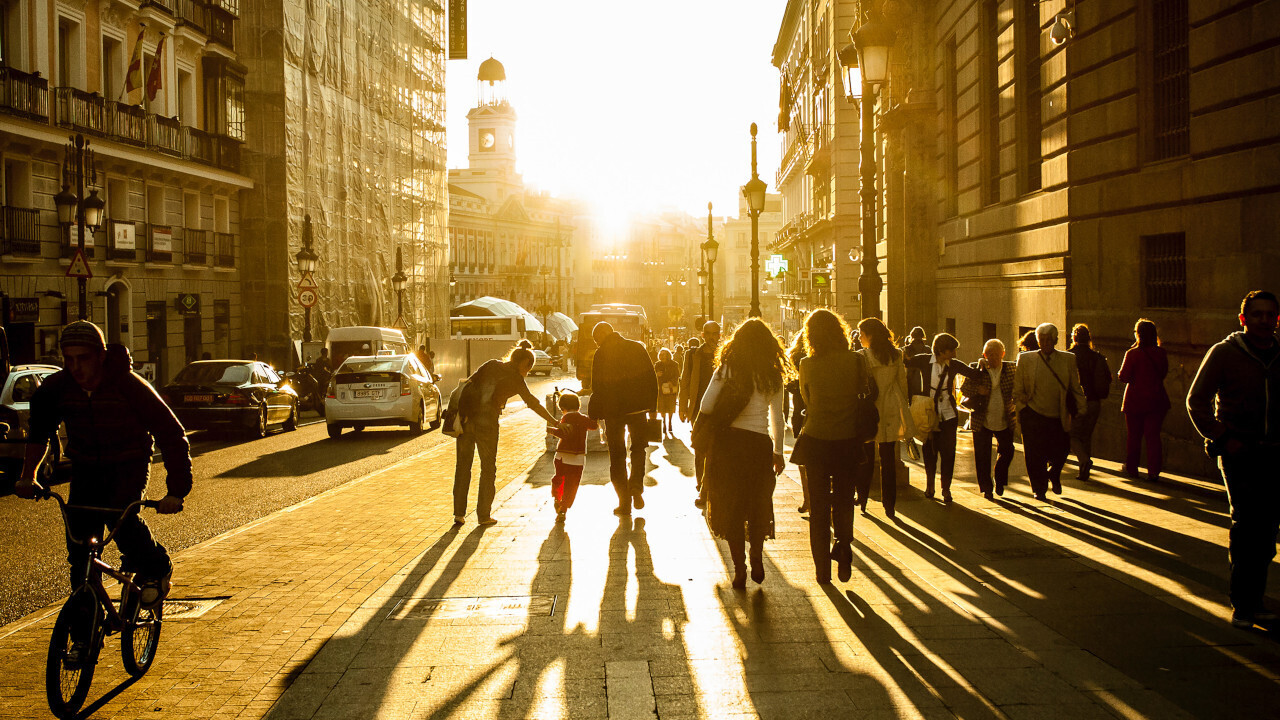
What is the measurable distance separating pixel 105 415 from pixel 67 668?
1188mm

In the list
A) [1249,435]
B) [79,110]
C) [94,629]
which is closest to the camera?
[94,629]

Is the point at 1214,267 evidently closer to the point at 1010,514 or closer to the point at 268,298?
the point at 1010,514

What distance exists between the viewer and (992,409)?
10734 mm

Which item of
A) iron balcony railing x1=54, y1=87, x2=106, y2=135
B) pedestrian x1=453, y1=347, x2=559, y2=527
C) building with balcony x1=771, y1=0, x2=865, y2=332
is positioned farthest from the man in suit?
iron balcony railing x1=54, y1=87, x2=106, y2=135

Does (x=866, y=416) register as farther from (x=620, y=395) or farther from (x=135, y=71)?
(x=135, y=71)

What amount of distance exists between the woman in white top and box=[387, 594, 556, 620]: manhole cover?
119cm

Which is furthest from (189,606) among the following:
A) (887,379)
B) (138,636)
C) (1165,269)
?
(1165,269)

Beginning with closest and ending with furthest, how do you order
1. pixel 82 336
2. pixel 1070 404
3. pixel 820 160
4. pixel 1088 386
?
pixel 82 336
pixel 1070 404
pixel 1088 386
pixel 820 160

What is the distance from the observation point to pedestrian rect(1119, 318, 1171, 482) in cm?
1197

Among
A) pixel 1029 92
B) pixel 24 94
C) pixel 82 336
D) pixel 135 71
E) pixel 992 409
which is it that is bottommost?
pixel 992 409

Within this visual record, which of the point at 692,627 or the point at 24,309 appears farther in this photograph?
the point at 24,309

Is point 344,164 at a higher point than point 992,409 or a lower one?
higher

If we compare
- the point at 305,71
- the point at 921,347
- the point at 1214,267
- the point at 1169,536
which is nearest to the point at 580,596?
the point at 1169,536

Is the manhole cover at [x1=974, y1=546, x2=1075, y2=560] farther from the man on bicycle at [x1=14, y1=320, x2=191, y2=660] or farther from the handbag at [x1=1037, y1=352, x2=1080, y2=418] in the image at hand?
the man on bicycle at [x1=14, y1=320, x2=191, y2=660]
